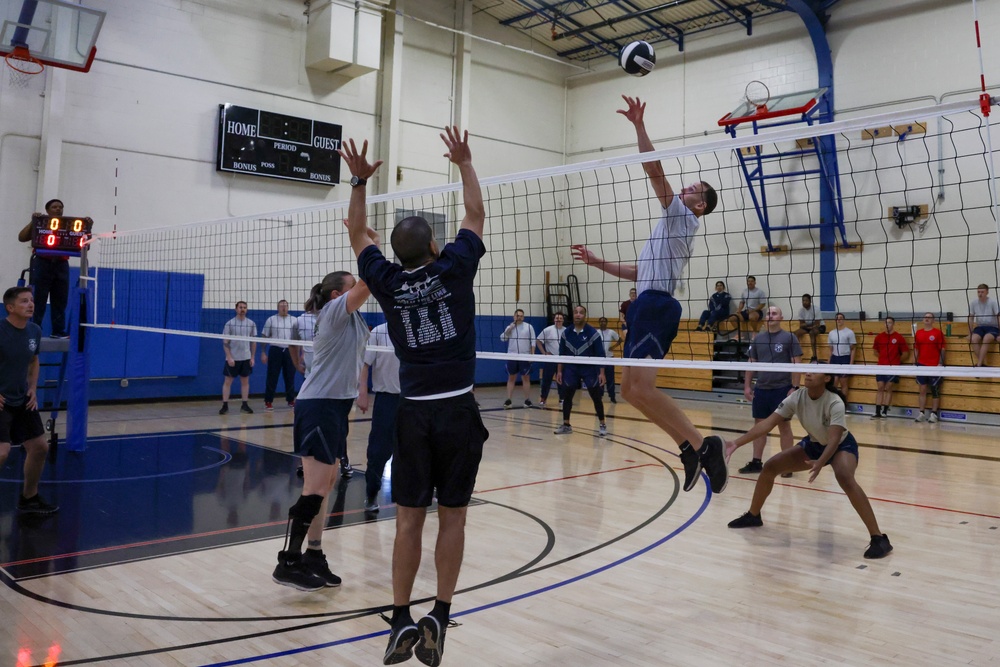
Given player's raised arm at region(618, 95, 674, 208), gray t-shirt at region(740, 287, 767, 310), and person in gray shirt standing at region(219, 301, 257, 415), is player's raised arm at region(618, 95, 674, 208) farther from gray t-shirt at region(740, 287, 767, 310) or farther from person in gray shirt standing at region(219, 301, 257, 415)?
gray t-shirt at region(740, 287, 767, 310)

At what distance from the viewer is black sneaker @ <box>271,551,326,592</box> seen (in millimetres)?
4492

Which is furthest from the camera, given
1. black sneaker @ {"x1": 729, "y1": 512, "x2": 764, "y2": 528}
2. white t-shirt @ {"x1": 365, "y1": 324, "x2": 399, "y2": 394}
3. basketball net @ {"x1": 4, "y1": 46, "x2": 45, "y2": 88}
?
basketball net @ {"x1": 4, "y1": 46, "x2": 45, "y2": 88}

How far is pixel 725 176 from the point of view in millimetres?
16328

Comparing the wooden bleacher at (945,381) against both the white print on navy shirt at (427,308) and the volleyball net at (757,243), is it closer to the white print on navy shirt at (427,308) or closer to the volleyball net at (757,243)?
the volleyball net at (757,243)

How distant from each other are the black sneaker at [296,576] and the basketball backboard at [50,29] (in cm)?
643

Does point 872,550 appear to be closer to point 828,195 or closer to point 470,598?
point 470,598

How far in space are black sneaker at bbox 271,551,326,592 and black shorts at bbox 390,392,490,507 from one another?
155 cm

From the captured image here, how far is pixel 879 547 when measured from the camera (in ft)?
17.6

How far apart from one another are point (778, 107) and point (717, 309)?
3.98 metres

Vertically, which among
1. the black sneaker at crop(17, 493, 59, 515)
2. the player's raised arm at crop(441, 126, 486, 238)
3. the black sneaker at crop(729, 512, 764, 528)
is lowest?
the black sneaker at crop(17, 493, 59, 515)

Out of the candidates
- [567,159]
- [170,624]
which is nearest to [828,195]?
[567,159]

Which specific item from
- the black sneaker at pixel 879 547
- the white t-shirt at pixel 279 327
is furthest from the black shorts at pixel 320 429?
the white t-shirt at pixel 279 327

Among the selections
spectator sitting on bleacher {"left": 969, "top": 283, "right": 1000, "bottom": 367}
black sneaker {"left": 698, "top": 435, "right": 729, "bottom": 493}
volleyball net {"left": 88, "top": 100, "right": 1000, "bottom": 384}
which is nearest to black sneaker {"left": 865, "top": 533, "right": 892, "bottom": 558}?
black sneaker {"left": 698, "top": 435, "right": 729, "bottom": 493}

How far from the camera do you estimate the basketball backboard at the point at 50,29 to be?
794cm
